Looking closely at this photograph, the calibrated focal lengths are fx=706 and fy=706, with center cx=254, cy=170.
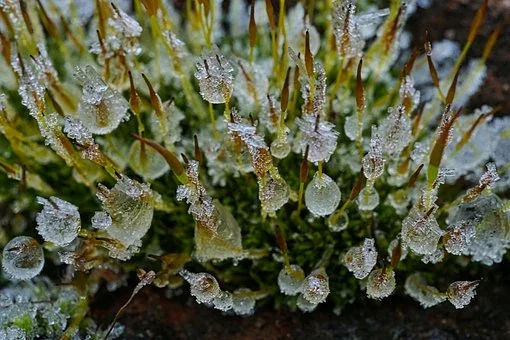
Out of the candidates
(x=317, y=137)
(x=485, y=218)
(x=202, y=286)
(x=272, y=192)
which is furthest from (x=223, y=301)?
(x=485, y=218)

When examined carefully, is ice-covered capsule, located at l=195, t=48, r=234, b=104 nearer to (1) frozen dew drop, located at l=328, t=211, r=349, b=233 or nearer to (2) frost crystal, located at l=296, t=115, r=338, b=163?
(2) frost crystal, located at l=296, t=115, r=338, b=163

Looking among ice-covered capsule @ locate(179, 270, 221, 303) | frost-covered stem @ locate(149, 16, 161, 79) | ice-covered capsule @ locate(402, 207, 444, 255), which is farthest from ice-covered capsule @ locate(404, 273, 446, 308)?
frost-covered stem @ locate(149, 16, 161, 79)

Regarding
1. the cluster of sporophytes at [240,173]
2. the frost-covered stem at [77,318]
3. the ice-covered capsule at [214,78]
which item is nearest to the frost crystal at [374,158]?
the cluster of sporophytes at [240,173]

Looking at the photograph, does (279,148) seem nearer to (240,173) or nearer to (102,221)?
(240,173)

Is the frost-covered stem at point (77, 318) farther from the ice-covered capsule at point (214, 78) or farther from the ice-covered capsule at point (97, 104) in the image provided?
the ice-covered capsule at point (214, 78)

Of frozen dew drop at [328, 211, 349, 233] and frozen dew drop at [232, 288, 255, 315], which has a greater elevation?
frozen dew drop at [328, 211, 349, 233]

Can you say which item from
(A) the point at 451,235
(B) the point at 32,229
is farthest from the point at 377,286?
(B) the point at 32,229
